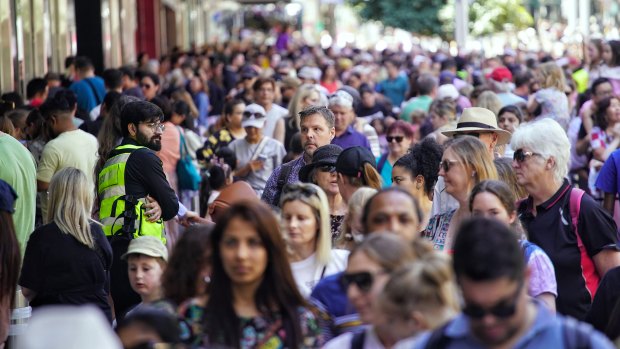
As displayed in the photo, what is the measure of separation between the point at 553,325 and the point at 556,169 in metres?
3.60

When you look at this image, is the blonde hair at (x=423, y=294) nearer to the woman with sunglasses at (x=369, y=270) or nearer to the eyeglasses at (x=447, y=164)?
the woman with sunglasses at (x=369, y=270)

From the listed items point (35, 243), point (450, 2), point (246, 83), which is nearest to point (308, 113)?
point (35, 243)

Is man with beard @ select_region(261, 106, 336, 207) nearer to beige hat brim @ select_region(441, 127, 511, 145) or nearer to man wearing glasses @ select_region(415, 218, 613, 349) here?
beige hat brim @ select_region(441, 127, 511, 145)

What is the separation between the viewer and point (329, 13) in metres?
83.3

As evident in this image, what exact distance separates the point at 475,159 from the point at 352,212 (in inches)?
36.2

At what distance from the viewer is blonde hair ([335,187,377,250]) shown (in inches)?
280

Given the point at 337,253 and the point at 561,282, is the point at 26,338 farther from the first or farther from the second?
the point at 561,282

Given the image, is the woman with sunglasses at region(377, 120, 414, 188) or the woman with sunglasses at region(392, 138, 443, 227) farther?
the woman with sunglasses at region(377, 120, 414, 188)

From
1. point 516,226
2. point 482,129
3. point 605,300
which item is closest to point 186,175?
point 482,129

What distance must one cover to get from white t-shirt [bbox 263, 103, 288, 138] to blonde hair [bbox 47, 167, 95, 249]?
6.45 metres

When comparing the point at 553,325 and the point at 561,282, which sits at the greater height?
the point at 553,325

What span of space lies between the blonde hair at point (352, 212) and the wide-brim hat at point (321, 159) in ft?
4.74

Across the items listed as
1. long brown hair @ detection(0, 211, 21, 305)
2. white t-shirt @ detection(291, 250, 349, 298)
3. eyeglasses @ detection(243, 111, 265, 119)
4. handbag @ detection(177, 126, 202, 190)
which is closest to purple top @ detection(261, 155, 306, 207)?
long brown hair @ detection(0, 211, 21, 305)

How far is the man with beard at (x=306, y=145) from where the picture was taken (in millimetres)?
9531
